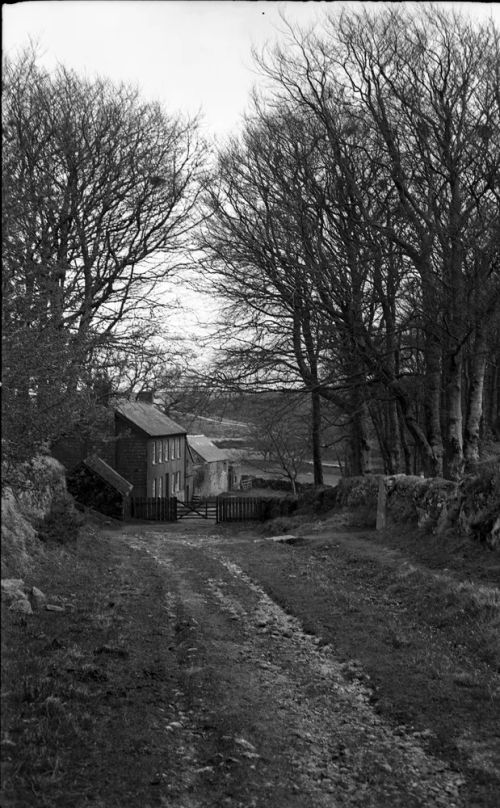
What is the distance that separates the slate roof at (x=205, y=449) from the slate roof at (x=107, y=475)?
1245 inches

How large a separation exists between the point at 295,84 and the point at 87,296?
849cm

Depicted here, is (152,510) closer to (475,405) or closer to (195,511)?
(195,511)

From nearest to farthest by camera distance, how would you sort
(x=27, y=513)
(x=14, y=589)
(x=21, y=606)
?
(x=21, y=606) → (x=14, y=589) → (x=27, y=513)

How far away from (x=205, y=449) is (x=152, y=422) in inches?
984

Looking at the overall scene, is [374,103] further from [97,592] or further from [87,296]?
[97,592]

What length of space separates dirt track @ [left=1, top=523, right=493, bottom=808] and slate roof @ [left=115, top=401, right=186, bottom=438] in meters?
36.0

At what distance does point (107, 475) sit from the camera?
40.0 meters

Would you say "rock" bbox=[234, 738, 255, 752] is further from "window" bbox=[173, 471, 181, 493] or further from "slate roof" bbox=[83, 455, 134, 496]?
"window" bbox=[173, 471, 181, 493]

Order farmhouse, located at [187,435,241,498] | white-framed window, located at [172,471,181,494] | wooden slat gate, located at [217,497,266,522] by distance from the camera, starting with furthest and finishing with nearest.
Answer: farmhouse, located at [187,435,241,498], white-framed window, located at [172,471,181,494], wooden slat gate, located at [217,497,266,522]

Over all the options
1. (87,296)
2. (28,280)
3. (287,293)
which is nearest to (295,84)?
(287,293)

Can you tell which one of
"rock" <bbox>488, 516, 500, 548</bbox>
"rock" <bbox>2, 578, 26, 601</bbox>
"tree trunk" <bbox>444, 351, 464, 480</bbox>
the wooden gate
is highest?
"tree trunk" <bbox>444, 351, 464, 480</bbox>

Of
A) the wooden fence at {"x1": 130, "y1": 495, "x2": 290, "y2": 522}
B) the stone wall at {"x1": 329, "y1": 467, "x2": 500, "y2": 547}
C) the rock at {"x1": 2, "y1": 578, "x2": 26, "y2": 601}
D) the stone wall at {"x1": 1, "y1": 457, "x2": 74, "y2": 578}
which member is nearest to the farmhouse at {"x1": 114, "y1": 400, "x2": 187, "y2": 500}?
the wooden fence at {"x1": 130, "y1": 495, "x2": 290, "y2": 522}

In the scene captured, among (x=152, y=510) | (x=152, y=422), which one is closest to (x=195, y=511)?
(x=152, y=510)

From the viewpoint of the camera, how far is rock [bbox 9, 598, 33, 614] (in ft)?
31.9
